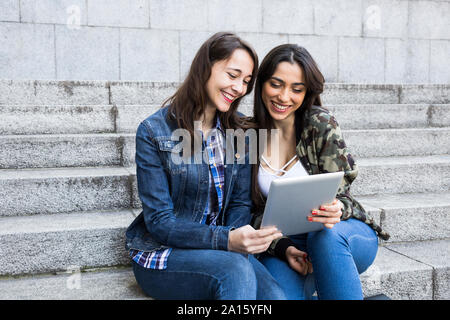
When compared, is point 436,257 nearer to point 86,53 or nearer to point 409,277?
point 409,277

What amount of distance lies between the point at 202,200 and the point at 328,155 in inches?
27.6

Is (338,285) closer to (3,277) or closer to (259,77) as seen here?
(259,77)

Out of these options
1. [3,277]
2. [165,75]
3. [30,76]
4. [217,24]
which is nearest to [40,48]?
[30,76]

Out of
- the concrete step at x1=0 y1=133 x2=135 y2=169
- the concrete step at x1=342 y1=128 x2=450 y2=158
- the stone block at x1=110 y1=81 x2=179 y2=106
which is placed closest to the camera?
the concrete step at x1=0 y1=133 x2=135 y2=169

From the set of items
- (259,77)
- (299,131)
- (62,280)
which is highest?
(259,77)

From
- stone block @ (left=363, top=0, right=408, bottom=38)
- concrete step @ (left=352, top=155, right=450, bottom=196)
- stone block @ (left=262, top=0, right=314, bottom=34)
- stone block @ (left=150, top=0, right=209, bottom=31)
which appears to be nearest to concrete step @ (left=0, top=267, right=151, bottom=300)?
concrete step @ (left=352, top=155, right=450, bottom=196)

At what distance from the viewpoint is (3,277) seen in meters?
2.39

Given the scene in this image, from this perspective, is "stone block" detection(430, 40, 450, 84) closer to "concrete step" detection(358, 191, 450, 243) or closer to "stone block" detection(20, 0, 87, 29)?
"concrete step" detection(358, 191, 450, 243)

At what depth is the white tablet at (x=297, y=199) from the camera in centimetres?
182

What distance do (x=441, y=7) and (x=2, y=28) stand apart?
19.5 ft

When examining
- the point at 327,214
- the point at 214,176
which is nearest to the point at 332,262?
the point at 327,214

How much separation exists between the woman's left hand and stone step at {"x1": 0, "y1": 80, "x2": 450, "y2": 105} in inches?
103

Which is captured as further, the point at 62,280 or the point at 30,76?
the point at 30,76

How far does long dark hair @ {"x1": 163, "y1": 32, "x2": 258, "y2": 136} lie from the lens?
213 centimetres
